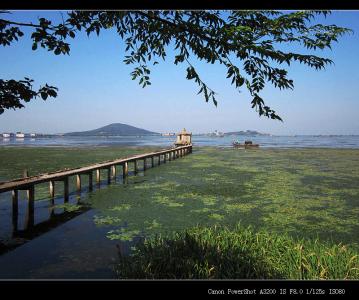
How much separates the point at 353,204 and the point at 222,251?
8316mm

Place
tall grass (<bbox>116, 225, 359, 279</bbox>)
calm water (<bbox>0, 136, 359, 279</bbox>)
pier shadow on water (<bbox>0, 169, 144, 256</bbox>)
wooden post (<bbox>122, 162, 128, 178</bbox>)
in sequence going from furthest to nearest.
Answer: wooden post (<bbox>122, 162, 128, 178</bbox>) < pier shadow on water (<bbox>0, 169, 144, 256</bbox>) < calm water (<bbox>0, 136, 359, 279</bbox>) < tall grass (<bbox>116, 225, 359, 279</bbox>)

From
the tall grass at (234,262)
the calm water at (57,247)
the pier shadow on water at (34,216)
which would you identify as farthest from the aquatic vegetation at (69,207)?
the tall grass at (234,262)

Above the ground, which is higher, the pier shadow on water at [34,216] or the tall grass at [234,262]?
the tall grass at [234,262]

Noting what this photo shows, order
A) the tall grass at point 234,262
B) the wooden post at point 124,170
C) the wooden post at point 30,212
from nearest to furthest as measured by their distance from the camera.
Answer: the tall grass at point 234,262, the wooden post at point 30,212, the wooden post at point 124,170

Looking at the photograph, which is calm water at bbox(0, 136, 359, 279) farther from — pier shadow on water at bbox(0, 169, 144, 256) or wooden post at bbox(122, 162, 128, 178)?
Answer: wooden post at bbox(122, 162, 128, 178)

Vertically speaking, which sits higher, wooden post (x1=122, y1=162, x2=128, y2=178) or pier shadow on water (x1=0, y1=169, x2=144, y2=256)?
wooden post (x1=122, y1=162, x2=128, y2=178)

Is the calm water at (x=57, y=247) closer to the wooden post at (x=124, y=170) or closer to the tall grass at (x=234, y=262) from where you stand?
the tall grass at (x=234, y=262)

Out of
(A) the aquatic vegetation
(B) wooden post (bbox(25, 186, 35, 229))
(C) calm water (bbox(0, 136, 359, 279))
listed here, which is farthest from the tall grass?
(A) the aquatic vegetation

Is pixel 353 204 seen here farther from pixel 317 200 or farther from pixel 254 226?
pixel 254 226

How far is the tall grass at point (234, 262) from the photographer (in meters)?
4.68

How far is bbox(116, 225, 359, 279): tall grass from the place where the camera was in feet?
15.3
